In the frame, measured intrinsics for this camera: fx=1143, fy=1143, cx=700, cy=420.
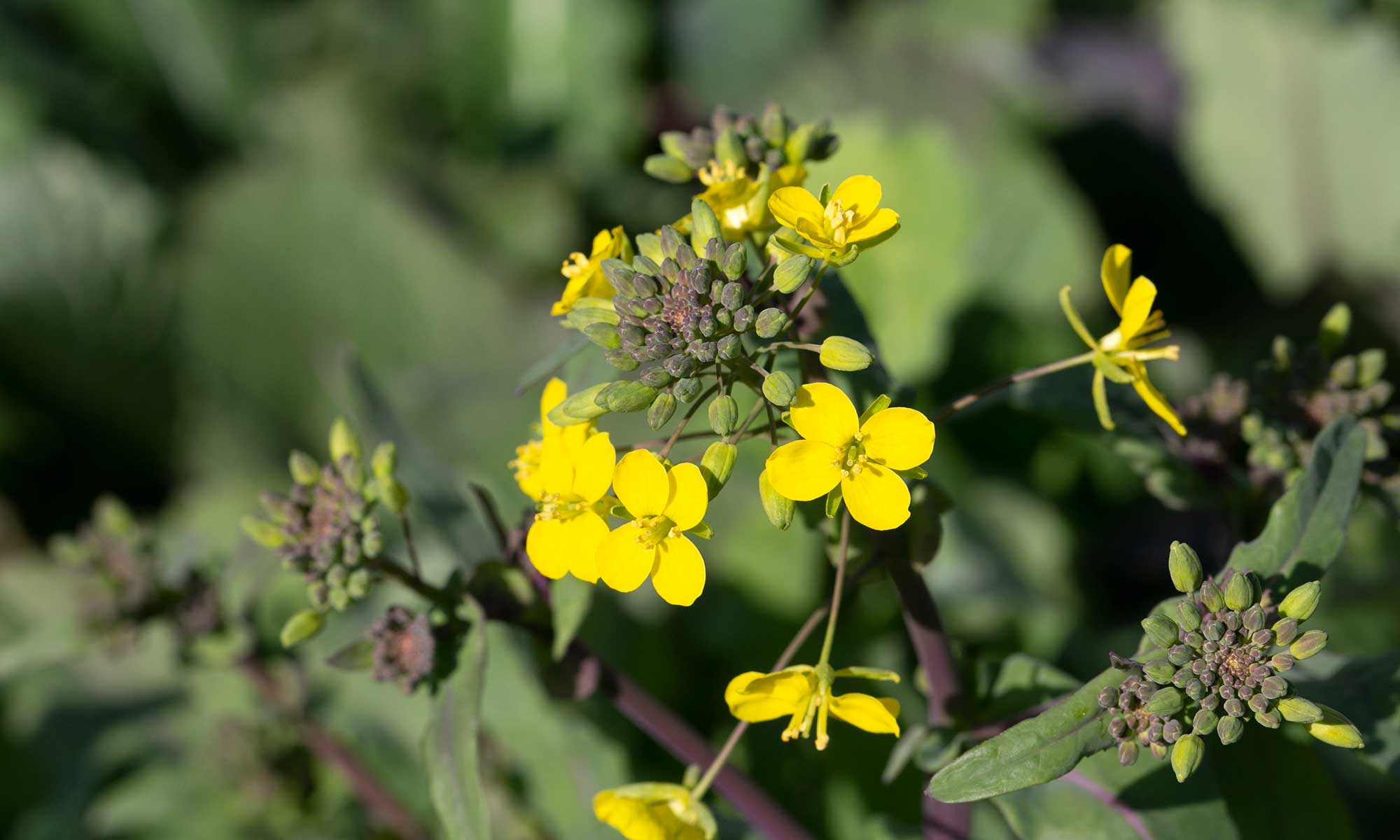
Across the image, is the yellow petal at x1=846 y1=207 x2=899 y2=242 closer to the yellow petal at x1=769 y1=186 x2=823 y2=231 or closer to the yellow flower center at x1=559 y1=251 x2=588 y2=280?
the yellow petal at x1=769 y1=186 x2=823 y2=231

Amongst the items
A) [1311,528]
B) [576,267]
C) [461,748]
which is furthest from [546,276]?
[1311,528]

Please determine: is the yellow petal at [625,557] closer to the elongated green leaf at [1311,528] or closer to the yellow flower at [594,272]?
the yellow flower at [594,272]

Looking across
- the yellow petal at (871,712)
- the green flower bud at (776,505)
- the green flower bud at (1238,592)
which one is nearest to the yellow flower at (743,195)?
the green flower bud at (776,505)

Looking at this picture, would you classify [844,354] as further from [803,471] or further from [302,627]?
[302,627]

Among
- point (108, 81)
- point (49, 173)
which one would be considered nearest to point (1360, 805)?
point (49, 173)

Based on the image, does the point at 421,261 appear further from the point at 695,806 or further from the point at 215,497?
the point at 695,806

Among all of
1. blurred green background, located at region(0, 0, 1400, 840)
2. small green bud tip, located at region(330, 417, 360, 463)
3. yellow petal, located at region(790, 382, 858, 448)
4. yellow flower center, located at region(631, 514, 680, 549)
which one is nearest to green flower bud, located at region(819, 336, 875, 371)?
yellow petal, located at region(790, 382, 858, 448)
